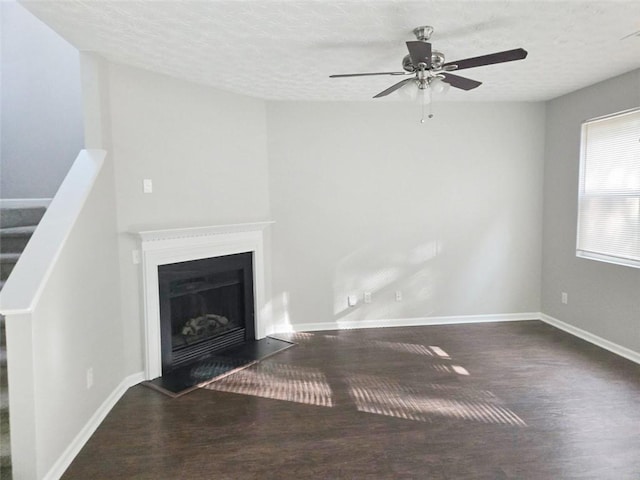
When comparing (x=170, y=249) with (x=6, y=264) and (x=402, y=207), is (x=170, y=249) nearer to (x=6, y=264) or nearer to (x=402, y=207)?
(x=6, y=264)

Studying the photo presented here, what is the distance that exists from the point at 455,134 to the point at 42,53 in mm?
4288

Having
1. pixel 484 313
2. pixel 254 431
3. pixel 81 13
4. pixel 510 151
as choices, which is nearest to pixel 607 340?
pixel 484 313

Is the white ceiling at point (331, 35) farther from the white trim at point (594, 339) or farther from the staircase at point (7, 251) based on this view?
the white trim at point (594, 339)

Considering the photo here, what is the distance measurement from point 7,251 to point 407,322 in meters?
3.89

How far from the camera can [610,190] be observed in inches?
147

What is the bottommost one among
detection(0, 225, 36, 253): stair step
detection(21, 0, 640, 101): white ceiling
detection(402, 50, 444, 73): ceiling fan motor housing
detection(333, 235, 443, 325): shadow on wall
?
detection(333, 235, 443, 325): shadow on wall

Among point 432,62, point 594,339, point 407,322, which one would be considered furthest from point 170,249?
point 594,339

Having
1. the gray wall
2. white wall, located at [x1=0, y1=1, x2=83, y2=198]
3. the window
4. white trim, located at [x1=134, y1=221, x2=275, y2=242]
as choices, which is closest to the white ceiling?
the gray wall

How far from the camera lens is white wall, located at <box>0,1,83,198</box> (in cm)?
358

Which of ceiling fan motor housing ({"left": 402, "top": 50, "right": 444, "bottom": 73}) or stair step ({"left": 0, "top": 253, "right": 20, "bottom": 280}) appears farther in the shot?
stair step ({"left": 0, "top": 253, "right": 20, "bottom": 280})

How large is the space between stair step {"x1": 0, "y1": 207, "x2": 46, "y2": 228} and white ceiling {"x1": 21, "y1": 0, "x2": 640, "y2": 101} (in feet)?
4.50

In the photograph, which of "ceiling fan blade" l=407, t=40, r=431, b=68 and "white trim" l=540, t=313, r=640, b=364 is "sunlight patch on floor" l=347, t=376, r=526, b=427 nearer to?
"white trim" l=540, t=313, r=640, b=364

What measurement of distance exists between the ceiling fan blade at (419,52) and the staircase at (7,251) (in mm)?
2910

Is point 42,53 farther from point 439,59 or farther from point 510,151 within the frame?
point 510,151
